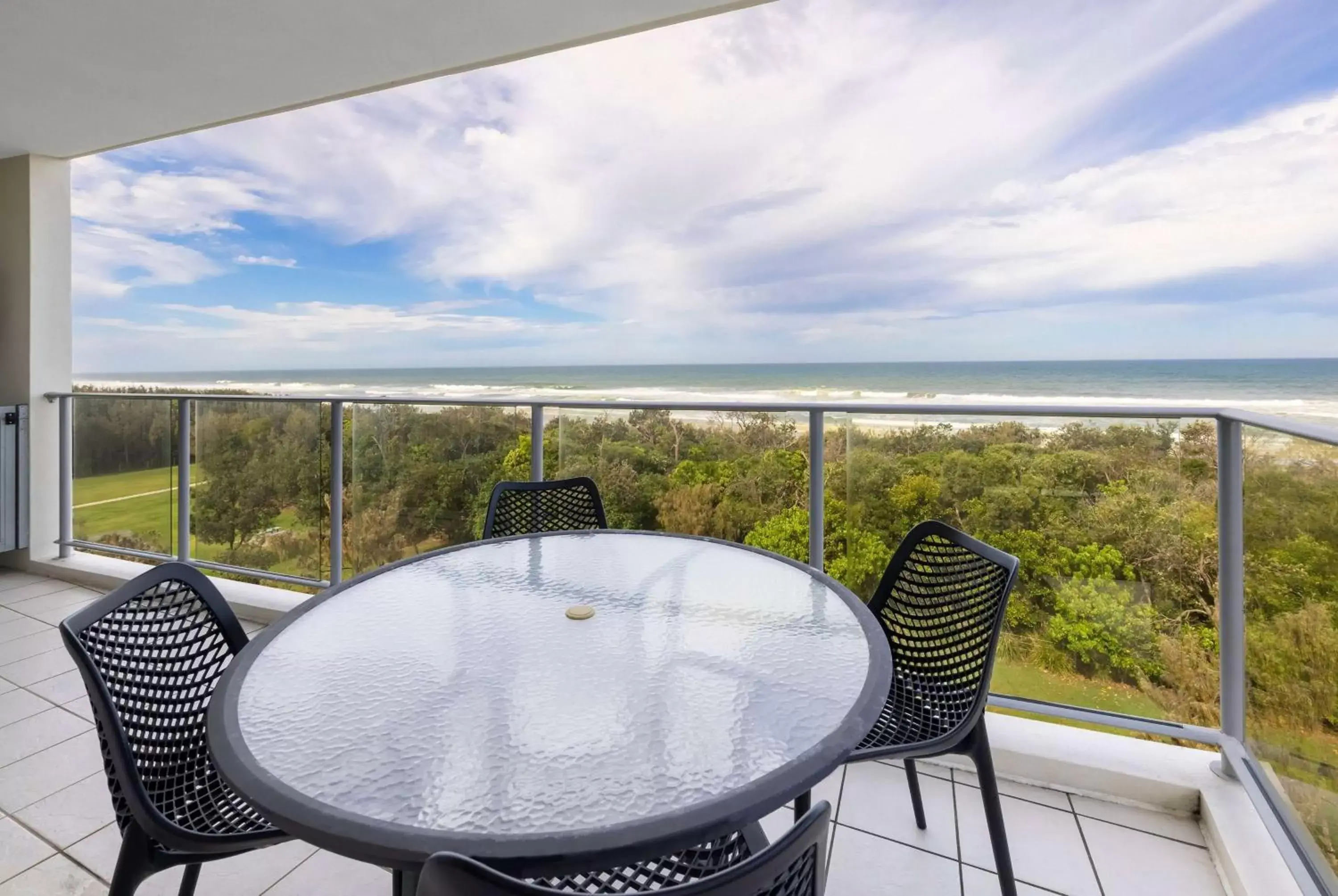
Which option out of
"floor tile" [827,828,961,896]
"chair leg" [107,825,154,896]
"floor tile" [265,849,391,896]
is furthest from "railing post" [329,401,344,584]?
"floor tile" [827,828,961,896]

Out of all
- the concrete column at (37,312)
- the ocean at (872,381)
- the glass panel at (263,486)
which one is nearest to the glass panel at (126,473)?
the concrete column at (37,312)

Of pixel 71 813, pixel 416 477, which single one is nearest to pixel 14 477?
pixel 416 477

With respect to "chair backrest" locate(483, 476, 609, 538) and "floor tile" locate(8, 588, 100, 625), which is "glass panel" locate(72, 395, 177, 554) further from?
"chair backrest" locate(483, 476, 609, 538)

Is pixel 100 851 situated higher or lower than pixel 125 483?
lower

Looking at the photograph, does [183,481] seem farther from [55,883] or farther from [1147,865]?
[1147,865]

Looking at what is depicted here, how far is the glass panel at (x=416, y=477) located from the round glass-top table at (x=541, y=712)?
5.76ft

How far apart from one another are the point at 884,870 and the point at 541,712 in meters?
1.32

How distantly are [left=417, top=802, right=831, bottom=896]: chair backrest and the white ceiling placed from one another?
3.05m

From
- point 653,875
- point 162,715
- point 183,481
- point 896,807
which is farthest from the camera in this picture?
point 183,481

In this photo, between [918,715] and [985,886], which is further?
[985,886]

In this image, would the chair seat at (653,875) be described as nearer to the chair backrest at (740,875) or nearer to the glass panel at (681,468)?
the chair backrest at (740,875)

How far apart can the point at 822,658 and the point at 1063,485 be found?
1542 millimetres

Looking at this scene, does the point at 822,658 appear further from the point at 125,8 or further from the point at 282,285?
the point at 282,285

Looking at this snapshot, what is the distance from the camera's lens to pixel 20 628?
328 centimetres
